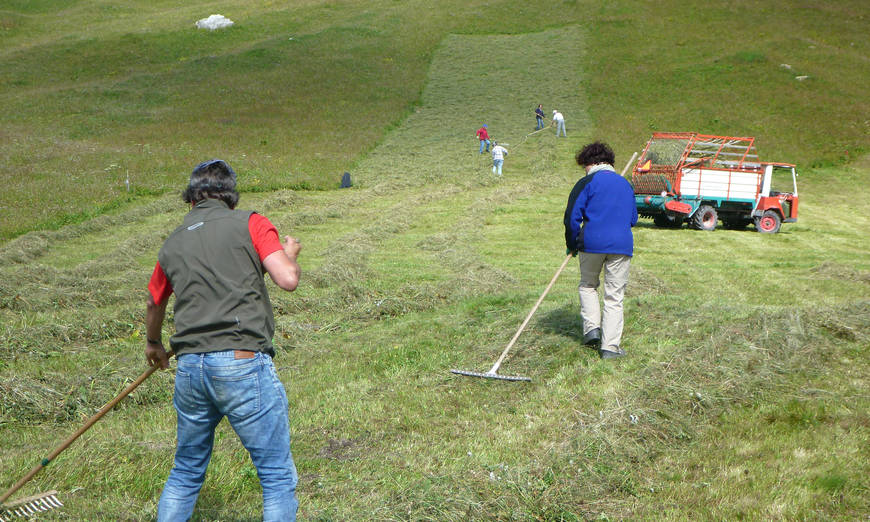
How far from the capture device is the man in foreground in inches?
137

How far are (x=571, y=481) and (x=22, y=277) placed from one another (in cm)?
1067

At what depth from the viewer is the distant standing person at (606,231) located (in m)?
7.11

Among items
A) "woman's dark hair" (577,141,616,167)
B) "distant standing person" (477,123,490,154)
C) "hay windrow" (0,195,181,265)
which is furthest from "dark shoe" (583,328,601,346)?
"distant standing person" (477,123,490,154)

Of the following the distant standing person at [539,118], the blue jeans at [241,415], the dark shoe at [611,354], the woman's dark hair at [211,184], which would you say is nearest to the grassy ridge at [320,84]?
the distant standing person at [539,118]

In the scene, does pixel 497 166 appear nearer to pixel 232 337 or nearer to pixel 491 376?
pixel 491 376

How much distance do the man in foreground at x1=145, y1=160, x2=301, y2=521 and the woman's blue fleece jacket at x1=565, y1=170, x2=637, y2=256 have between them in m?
4.23

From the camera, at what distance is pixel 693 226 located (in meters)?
20.1

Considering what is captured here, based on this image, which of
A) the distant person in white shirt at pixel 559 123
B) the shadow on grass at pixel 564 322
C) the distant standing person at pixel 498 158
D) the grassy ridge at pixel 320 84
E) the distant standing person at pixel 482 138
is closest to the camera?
the shadow on grass at pixel 564 322

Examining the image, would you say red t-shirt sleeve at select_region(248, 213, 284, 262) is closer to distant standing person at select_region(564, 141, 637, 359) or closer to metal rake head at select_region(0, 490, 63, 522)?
metal rake head at select_region(0, 490, 63, 522)

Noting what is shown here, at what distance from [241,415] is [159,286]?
34.9 inches

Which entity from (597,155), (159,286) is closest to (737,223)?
(597,155)

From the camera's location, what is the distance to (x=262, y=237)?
3584 millimetres

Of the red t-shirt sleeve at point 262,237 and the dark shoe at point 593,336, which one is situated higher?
the red t-shirt sleeve at point 262,237

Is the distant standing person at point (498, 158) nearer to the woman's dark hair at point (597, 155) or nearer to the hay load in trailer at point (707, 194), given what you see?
→ the hay load in trailer at point (707, 194)
